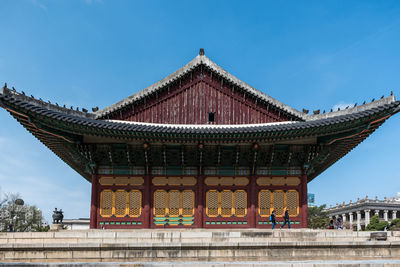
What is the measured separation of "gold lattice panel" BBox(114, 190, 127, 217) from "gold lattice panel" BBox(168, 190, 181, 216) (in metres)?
2.63

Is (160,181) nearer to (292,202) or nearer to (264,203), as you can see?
(264,203)

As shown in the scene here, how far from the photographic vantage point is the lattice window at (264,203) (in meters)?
22.1

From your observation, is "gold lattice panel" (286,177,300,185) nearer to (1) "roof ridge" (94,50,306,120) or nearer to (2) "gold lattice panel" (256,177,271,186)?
(2) "gold lattice panel" (256,177,271,186)

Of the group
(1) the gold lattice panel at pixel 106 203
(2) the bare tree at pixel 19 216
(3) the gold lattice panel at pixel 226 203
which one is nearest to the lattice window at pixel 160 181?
(1) the gold lattice panel at pixel 106 203

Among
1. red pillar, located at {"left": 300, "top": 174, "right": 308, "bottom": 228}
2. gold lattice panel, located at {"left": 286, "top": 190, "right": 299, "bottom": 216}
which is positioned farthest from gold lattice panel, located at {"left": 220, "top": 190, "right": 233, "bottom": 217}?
red pillar, located at {"left": 300, "top": 174, "right": 308, "bottom": 228}

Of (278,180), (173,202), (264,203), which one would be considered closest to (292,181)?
(278,180)

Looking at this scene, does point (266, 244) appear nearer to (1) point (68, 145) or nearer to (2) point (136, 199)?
(2) point (136, 199)

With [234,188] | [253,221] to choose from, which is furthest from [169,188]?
[253,221]

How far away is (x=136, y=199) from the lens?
2216cm

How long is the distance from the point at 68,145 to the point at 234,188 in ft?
32.4

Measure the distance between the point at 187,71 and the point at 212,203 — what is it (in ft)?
27.8

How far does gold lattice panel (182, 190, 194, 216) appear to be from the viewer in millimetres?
22031

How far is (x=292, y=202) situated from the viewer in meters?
22.3

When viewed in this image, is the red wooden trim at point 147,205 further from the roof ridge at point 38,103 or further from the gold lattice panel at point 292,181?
the gold lattice panel at point 292,181
